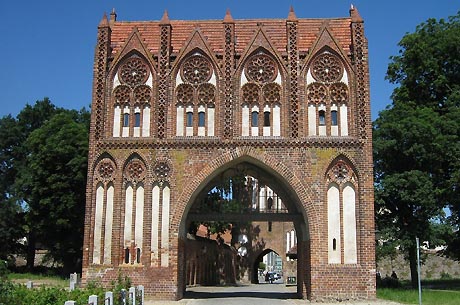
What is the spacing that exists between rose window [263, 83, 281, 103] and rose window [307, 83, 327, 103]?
1.30m

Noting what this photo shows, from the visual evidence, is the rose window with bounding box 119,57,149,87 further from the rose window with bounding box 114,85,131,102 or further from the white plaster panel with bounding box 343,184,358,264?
the white plaster panel with bounding box 343,184,358,264

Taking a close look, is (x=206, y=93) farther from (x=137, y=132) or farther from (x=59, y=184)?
(x=59, y=184)

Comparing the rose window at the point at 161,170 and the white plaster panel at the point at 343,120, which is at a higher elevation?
the white plaster panel at the point at 343,120

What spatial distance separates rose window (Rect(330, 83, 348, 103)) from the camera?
24.3m

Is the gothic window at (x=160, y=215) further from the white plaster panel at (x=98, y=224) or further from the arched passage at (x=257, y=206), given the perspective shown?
the white plaster panel at (x=98, y=224)

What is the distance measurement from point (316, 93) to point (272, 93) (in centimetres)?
185

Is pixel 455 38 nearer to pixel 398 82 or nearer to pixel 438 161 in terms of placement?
pixel 398 82

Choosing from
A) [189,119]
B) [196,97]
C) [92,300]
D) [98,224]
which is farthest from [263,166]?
[92,300]

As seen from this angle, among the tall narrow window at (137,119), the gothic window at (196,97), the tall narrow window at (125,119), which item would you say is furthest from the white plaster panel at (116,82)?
the gothic window at (196,97)

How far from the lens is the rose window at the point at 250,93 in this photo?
961 inches

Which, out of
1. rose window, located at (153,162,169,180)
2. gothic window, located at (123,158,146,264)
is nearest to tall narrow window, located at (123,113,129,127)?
gothic window, located at (123,158,146,264)

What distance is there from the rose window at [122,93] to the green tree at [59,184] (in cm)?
1111

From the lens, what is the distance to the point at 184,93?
24.5 m

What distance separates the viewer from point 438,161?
2783 cm
